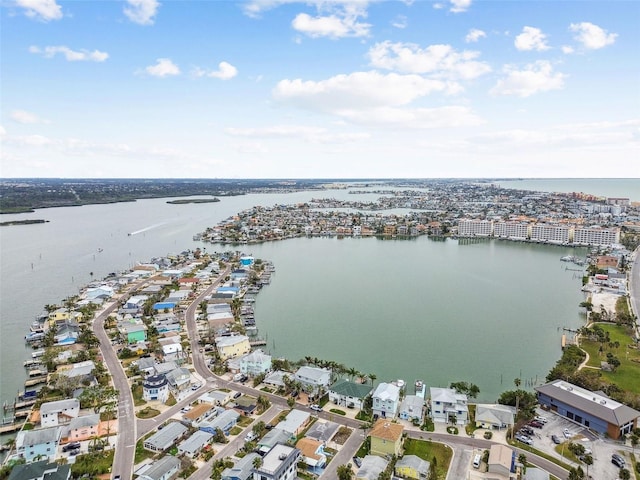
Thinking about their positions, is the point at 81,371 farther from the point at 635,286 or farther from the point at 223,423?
the point at 635,286

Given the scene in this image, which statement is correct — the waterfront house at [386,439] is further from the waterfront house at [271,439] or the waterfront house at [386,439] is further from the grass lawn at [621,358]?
the grass lawn at [621,358]

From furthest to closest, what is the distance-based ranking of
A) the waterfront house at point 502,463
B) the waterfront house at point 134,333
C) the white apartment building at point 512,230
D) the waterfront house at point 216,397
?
1. the white apartment building at point 512,230
2. the waterfront house at point 134,333
3. the waterfront house at point 216,397
4. the waterfront house at point 502,463

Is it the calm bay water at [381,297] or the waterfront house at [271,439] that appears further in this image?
the calm bay water at [381,297]

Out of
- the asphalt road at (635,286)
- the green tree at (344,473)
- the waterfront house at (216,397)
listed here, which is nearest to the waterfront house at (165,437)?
the waterfront house at (216,397)

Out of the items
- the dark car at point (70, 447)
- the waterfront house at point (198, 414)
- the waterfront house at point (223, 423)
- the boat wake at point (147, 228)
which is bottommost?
the dark car at point (70, 447)

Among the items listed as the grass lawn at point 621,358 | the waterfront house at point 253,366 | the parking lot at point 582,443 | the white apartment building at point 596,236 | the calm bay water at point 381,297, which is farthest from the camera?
the white apartment building at point 596,236

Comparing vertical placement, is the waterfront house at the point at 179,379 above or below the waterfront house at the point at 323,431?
above

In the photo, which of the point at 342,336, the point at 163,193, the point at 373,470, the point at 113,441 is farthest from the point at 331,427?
the point at 163,193

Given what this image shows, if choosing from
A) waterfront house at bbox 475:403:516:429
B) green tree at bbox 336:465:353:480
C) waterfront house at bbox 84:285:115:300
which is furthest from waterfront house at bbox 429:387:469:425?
waterfront house at bbox 84:285:115:300
